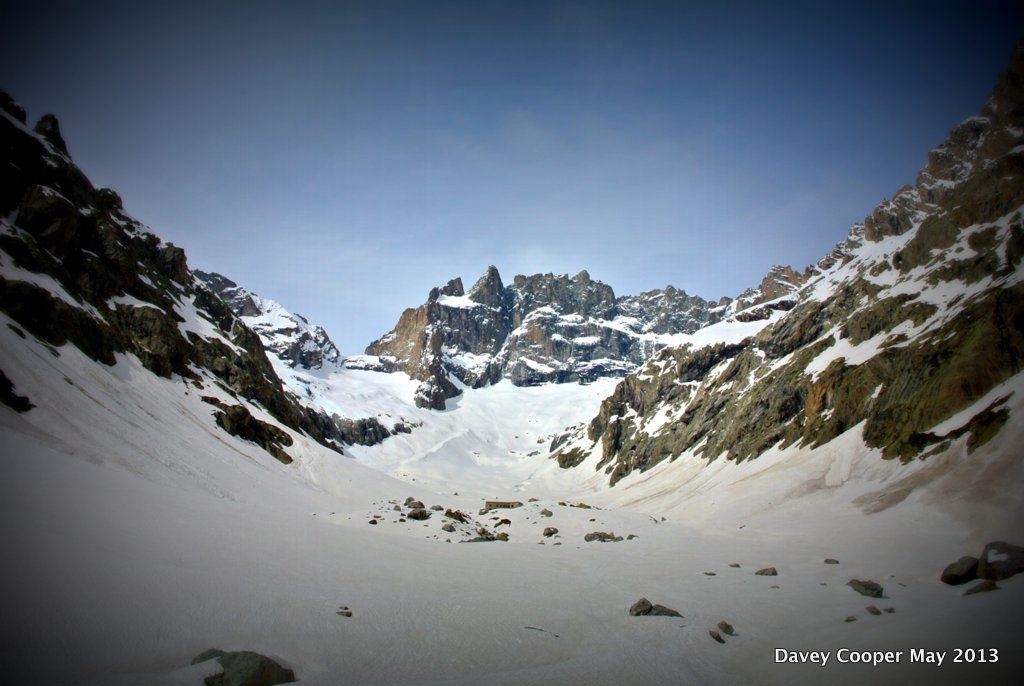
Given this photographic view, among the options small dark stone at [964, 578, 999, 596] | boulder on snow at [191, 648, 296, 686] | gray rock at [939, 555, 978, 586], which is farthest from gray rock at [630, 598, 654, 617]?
gray rock at [939, 555, 978, 586]

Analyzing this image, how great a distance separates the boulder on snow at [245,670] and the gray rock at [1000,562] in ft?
53.7

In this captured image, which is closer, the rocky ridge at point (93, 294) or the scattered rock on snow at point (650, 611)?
the scattered rock on snow at point (650, 611)

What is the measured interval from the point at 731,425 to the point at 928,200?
326ft

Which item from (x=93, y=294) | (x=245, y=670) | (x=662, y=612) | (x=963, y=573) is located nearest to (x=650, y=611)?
(x=662, y=612)

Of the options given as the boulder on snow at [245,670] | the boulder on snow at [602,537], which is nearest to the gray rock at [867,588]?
the boulder on snow at [602,537]

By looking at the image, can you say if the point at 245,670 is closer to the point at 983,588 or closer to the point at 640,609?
the point at 640,609

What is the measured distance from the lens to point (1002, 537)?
1870 centimetres

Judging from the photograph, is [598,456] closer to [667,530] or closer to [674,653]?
[667,530]

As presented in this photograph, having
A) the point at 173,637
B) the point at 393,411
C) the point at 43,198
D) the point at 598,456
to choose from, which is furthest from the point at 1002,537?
the point at 393,411

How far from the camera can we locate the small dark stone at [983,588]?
11.4 metres

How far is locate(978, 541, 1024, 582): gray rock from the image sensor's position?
11.7 m

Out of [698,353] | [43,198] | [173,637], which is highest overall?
[698,353]

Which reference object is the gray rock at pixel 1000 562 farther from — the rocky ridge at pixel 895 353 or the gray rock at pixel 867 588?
the rocky ridge at pixel 895 353

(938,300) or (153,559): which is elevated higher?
(938,300)
